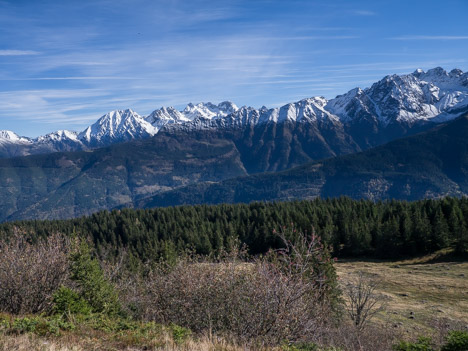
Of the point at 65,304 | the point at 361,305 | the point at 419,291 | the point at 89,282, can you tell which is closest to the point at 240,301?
the point at 65,304

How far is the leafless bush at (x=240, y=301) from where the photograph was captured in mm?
13219

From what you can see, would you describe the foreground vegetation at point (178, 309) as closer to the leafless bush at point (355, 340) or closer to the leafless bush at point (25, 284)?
the leafless bush at point (25, 284)

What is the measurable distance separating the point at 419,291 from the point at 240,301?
52250 millimetres

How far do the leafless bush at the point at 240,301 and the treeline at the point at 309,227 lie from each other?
3445cm

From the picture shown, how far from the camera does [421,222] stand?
8394 centimetres

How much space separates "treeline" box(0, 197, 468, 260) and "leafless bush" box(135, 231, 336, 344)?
113ft

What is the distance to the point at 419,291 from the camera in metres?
54.8

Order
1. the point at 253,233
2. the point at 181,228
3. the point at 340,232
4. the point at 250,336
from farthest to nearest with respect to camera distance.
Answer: the point at 181,228 < the point at 253,233 < the point at 340,232 < the point at 250,336

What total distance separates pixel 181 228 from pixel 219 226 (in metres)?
15.0

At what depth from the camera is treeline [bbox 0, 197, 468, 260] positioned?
84062 mm

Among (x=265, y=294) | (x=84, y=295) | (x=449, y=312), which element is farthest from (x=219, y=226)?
(x=265, y=294)

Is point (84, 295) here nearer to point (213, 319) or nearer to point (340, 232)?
point (213, 319)

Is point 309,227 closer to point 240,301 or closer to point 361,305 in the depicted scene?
point 361,305

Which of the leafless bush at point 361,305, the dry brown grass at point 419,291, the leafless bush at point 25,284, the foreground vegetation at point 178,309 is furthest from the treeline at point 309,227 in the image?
the foreground vegetation at point 178,309
